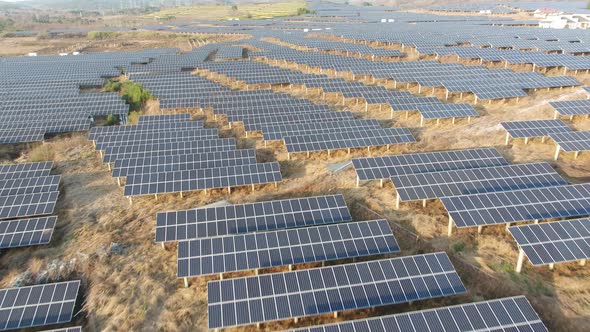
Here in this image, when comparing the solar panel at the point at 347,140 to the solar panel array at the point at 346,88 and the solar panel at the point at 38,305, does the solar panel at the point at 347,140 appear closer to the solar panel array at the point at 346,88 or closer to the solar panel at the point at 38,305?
the solar panel array at the point at 346,88

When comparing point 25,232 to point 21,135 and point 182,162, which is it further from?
point 21,135

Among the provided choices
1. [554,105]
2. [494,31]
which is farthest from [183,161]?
[494,31]

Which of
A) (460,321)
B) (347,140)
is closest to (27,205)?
(347,140)

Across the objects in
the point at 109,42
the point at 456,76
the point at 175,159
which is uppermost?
the point at 456,76

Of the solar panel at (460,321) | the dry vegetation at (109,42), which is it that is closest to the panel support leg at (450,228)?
the solar panel at (460,321)

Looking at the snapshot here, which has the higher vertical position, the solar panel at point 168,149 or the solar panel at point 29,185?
the solar panel at point 168,149

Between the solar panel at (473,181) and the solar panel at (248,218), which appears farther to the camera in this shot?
the solar panel at (473,181)
